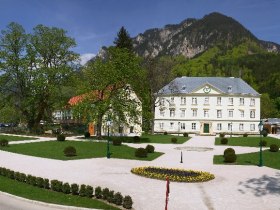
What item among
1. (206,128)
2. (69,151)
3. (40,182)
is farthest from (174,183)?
(206,128)

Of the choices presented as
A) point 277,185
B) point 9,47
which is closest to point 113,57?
point 9,47

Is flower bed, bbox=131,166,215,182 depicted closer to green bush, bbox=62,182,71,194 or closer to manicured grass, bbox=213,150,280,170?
green bush, bbox=62,182,71,194

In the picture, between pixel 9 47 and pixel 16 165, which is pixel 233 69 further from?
pixel 16 165

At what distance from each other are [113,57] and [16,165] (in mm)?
26650

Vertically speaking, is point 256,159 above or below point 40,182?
above

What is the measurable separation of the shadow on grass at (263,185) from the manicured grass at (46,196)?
8.69m

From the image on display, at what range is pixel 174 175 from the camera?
24.7 meters

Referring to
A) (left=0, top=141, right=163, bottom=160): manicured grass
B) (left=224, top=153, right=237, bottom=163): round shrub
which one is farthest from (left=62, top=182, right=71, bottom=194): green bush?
(left=224, top=153, right=237, bottom=163): round shrub

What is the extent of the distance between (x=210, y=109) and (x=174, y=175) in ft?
181

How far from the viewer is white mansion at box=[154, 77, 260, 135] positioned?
78.4m

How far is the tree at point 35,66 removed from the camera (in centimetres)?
5884

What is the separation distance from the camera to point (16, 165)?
28.4 metres

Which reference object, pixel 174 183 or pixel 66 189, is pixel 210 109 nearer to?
pixel 174 183

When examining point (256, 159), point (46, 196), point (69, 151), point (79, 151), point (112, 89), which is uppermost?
point (112, 89)
